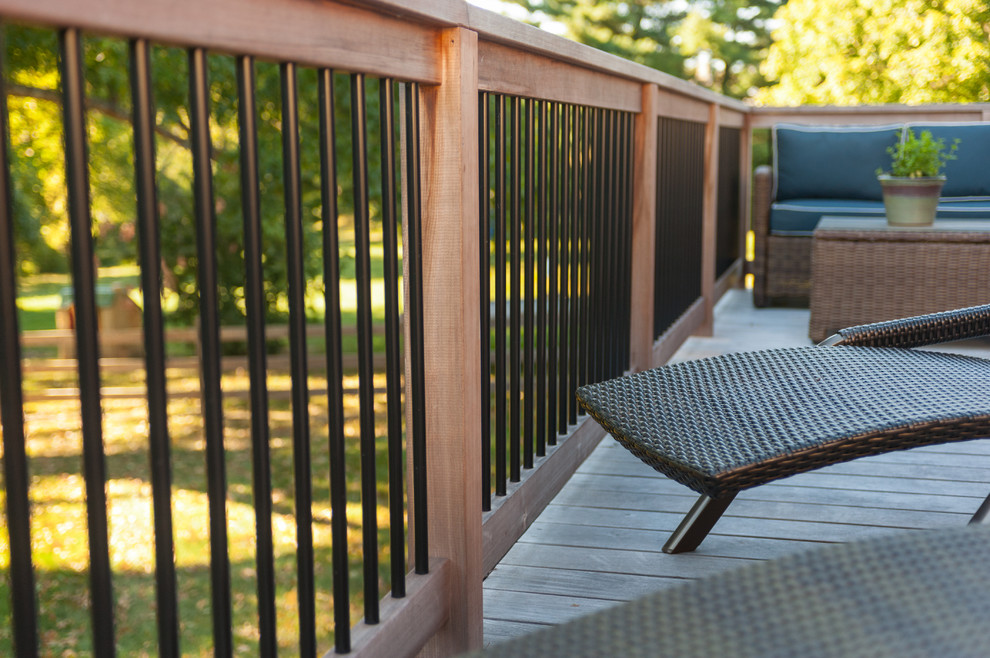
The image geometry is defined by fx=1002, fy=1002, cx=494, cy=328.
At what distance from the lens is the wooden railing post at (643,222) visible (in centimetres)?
275

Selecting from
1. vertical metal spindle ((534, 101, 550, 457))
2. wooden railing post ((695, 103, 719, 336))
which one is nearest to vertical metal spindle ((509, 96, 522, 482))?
vertical metal spindle ((534, 101, 550, 457))

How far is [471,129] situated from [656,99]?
1.59 meters

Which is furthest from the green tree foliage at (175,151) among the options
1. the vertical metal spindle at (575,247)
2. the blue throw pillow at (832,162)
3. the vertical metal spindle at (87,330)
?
the vertical metal spindle at (87,330)

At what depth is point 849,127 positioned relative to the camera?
548 centimetres

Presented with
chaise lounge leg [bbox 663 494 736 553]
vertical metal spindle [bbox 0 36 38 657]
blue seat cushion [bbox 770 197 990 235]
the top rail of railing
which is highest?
the top rail of railing

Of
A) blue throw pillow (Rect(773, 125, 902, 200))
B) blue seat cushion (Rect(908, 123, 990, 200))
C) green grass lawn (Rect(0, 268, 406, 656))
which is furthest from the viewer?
green grass lawn (Rect(0, 268, 406, 656))

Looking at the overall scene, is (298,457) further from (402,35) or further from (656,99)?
Answer: (656,99)

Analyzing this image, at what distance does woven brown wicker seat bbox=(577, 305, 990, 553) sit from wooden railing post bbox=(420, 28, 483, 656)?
25 centimetres

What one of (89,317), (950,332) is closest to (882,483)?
(950,332)

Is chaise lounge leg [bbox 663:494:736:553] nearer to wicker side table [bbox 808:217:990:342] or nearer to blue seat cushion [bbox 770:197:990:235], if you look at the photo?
wicker side table [bbox 808:217:990:342]

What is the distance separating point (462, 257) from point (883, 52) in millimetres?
12343

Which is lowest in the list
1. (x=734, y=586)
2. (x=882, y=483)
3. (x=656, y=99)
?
(x=882, y=483)

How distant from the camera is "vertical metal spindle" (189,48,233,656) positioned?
88 cm

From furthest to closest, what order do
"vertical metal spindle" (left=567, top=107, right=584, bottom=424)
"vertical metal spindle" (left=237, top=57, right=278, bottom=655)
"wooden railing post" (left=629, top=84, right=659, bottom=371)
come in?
"wooden railing post" (left=629, top=84, right=659, bottom=371)
"vertical metal spindle" (left=567, top=107, right=584, bottom=424)
"vertical metal spindle" (left=237, top=57, right=278, bottom=655)
